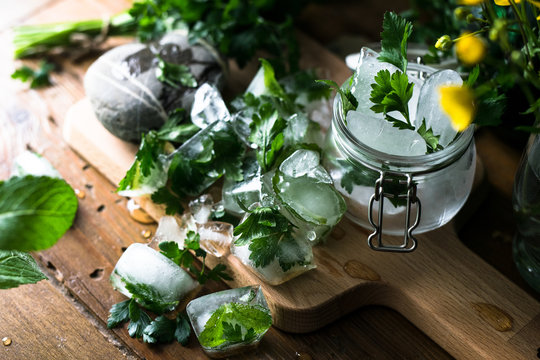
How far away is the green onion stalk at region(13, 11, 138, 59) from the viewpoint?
1322 millimetres

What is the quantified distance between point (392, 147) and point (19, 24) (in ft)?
3.20

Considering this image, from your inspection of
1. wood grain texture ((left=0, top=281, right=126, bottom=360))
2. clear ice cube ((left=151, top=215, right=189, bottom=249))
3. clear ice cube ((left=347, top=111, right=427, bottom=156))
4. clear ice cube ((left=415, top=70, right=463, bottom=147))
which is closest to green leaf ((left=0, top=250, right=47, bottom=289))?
wood grain texture ((left=0, top=281, right=126, bottom=360))

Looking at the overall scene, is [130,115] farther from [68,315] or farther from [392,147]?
[392,147]

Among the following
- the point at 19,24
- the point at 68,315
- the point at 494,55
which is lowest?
the point at 68,315

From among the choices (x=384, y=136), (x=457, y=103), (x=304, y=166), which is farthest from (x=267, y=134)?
(x=457, y=103)

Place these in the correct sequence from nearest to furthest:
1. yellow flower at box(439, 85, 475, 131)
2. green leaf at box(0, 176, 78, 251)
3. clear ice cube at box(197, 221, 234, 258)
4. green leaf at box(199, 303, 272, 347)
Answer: yellow flower at box(439, 85, 475, 131) → green leaf at box(0, 176, 78, 251) → green leaf at box(199, 303, 272, 347) → clear ice cube at box(197, 221, 234, 258)

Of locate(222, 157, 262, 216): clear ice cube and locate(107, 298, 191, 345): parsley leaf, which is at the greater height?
locate(222, 157, 262, 216): clear ice cube

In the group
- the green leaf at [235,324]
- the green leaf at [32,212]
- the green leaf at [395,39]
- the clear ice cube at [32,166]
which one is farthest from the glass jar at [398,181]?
the clear ice cube at [32,166]

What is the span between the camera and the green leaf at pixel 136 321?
945 millimetres

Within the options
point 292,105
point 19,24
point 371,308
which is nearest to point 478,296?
point 371,308

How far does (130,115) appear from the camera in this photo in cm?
110

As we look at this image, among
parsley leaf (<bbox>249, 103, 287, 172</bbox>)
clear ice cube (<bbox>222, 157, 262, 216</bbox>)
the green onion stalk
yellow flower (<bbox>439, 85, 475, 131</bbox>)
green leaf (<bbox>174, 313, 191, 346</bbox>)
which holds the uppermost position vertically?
yellow flower (<bbox>439, 85, 475, 131</bbox>)

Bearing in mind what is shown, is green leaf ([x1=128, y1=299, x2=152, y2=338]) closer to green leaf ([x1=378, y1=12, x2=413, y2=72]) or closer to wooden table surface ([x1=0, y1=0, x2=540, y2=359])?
wooden table surface ([x1=0, y1=0, x2=540, y2=359])

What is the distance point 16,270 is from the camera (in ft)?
2.92
